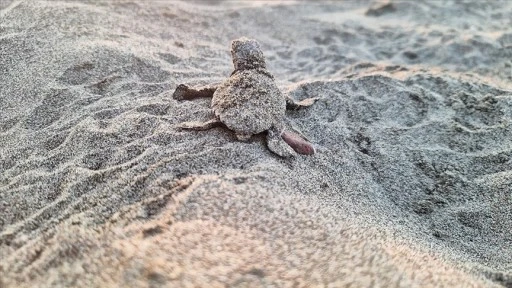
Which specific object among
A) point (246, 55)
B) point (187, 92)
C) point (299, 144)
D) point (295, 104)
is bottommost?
point (299, 144)

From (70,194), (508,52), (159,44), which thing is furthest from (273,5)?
(70,194)

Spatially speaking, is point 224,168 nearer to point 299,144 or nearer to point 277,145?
point 277,145

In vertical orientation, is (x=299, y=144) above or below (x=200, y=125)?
below

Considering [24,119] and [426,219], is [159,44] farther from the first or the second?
[426,219]

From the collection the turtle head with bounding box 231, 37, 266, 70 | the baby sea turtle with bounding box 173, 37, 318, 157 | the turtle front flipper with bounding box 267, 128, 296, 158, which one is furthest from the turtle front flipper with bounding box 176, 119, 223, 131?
the turtle head with bounding box 231, 37, 266, 70

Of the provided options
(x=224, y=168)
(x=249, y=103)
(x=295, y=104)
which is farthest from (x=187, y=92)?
(x=224, y=168)

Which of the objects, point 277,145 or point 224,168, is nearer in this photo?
point 224,168
